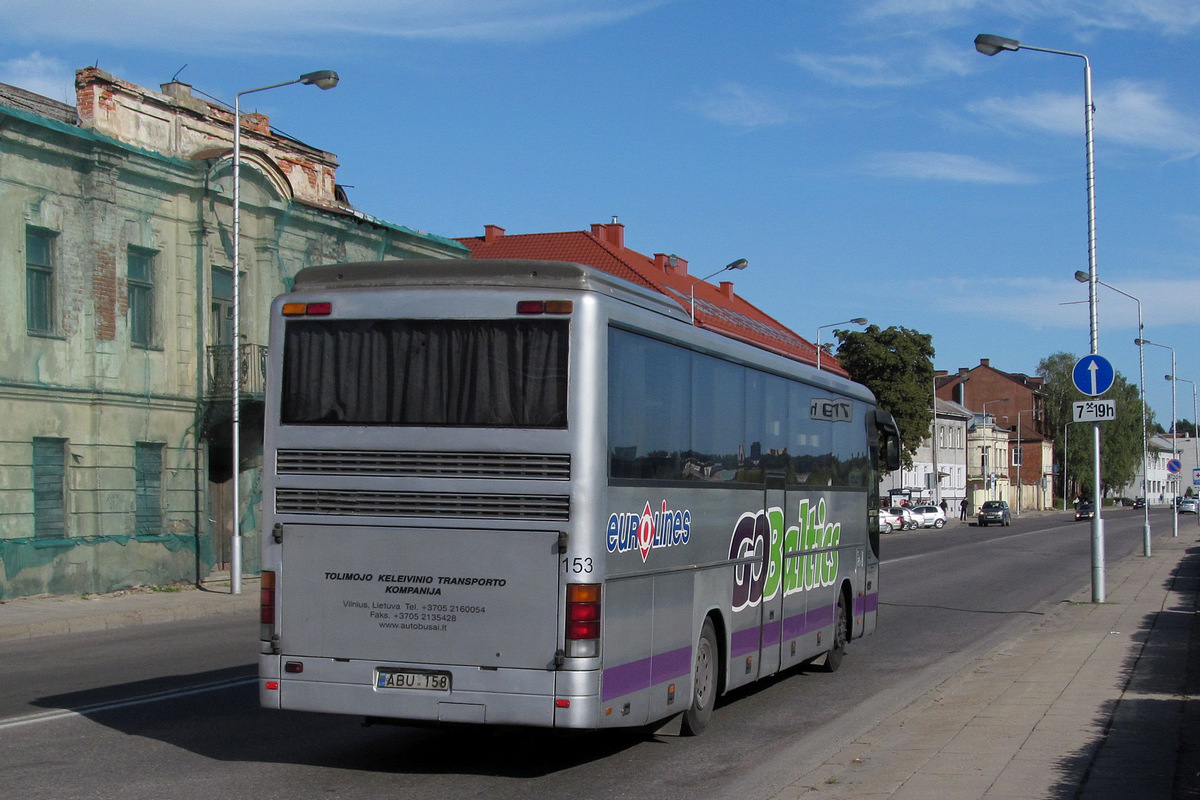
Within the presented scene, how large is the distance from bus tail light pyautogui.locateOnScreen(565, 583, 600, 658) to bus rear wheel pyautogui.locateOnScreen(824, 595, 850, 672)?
636 cm

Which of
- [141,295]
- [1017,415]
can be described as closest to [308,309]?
[141,295]

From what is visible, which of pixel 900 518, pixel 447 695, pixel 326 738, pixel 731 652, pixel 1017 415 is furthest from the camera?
pixel 1017 415

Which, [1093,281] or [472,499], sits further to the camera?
[1093,281]

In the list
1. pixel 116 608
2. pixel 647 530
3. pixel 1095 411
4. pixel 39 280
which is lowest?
pixel 116 608

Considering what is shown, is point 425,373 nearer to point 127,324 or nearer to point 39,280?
point 39,280

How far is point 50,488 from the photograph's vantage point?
23109 millimetres

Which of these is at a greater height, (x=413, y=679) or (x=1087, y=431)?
(x=1087, y=431)

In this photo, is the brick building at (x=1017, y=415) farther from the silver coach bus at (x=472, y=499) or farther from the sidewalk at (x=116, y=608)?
the silver coach bus at (x=472, y=499)

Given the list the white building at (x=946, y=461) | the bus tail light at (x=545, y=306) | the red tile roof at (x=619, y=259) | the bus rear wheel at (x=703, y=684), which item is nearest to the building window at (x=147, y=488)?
the bus rear wheel at (x=703, y=684)

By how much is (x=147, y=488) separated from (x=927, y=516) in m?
55.9

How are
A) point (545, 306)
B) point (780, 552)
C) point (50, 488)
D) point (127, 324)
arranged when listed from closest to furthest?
point (545, 306) → point (780, 552) → point (50, 488) → point (127, 324)

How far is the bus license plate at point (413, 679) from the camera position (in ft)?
25.1

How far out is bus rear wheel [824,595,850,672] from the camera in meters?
13.4

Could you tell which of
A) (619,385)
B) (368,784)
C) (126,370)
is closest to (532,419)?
(619,385)
